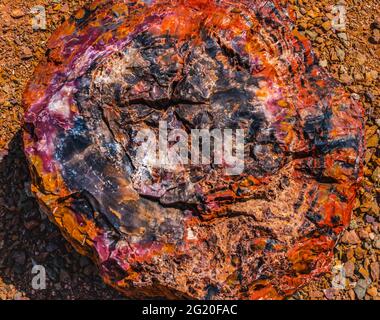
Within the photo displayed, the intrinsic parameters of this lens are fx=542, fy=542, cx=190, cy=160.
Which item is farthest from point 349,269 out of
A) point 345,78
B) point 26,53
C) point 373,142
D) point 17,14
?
point 17,14

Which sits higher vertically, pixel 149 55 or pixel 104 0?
pixel 104 0

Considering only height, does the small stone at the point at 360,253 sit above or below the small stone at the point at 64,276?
above

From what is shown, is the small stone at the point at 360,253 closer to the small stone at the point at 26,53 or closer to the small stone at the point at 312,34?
the small stone at the point at 312,34

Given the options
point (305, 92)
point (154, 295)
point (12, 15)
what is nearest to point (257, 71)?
point (305, 92)

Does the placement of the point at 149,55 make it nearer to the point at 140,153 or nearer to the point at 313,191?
the point at 140,153

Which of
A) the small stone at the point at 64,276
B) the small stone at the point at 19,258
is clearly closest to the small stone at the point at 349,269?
the small stone at the point at 64,276
